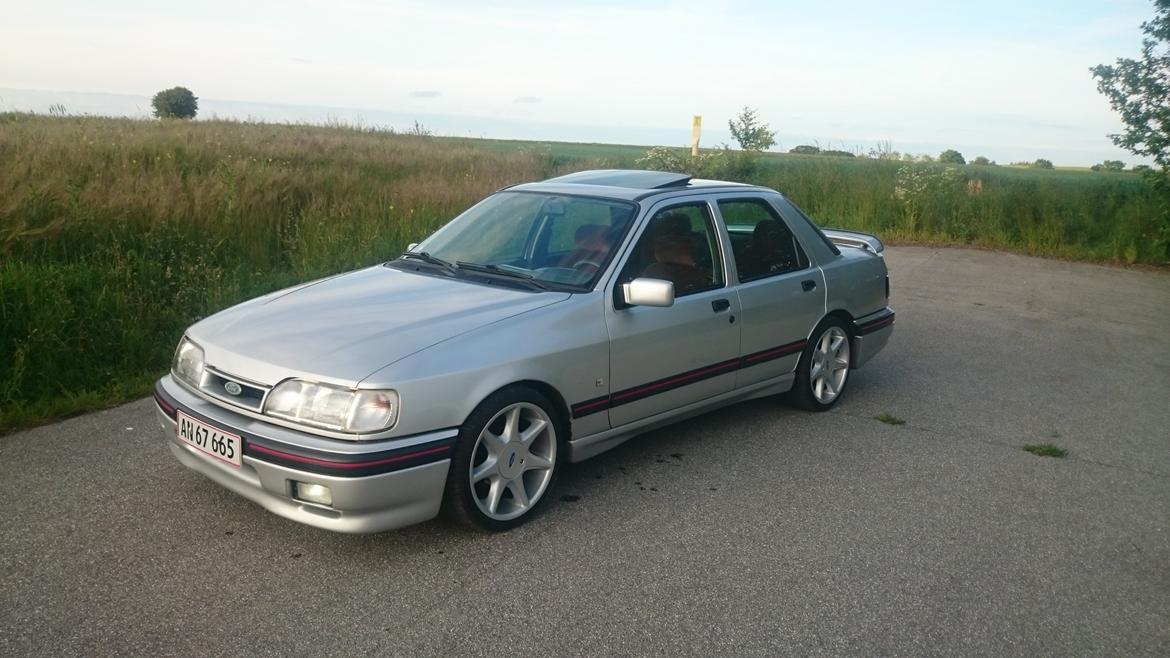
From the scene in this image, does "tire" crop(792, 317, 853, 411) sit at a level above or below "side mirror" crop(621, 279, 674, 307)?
below

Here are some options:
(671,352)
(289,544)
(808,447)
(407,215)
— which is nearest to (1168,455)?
(808,447)

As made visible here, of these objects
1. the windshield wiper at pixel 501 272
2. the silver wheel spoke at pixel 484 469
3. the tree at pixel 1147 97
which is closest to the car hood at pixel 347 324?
the windshield wiper at pixel 501 272

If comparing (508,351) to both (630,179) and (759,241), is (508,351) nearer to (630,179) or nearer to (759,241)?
(630,179)

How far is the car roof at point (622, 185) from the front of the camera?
17.3 ft

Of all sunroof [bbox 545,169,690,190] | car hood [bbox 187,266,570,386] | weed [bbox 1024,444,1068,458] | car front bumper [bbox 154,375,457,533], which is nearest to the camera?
car front bumper [bbox 154,375,457,533]

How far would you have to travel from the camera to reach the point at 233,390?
153 inches

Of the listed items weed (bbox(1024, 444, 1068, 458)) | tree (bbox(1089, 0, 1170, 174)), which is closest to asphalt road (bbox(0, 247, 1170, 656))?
weed (bbox(1024, 444, 1068, 458))

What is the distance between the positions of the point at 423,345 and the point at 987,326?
7564 millimetres

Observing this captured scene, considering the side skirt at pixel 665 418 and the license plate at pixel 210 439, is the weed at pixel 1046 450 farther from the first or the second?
the license plate at pixel 210 439

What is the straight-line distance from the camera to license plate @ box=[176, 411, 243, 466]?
12.2 ft

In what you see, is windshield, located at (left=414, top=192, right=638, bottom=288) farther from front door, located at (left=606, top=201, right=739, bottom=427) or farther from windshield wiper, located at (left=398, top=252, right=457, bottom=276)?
front door, located at (left=606, top=201, right=739, bottom=427)

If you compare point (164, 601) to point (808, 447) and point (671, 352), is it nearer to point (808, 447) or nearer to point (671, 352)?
point (671, 352)

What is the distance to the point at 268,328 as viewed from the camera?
13.4ft

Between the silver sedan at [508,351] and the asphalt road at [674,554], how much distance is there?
29 cm
